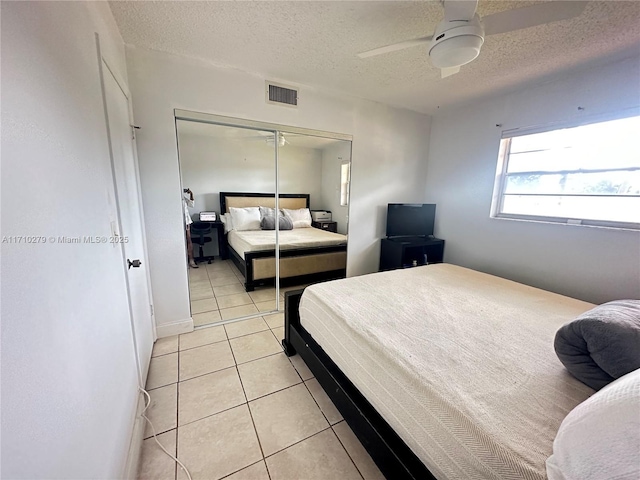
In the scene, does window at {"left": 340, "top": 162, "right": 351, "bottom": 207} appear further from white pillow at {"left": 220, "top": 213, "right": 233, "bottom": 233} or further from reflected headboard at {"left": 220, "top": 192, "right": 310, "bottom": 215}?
white pillow at {"left": 220, "top": 213, "right": 233, "bottom": 233}

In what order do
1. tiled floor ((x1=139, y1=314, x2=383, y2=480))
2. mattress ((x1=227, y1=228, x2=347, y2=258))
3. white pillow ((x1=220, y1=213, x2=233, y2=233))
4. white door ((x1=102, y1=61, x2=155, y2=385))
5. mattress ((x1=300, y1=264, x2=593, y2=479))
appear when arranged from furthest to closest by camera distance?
mattress ((x1=227, y1=228, x2=347, y2=258))
white pillow ((x1=220, y1=213, x2=233, y2=233))
white door ((x1=102, y1=61, x2=155, y2=385))
tiled floor ((x1=139, y1=314, x2=383, y2=480))
mattress ((x1=300, y1=264, x2=593, y2=479))

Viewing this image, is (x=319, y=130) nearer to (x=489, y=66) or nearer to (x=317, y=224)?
(x=317, y=224)

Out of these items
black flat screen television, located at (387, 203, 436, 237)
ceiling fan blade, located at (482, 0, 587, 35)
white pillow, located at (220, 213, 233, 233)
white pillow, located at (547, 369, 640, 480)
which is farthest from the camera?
black flat screen television, located at (387, 203, 436, 237)

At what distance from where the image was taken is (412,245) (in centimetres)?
320

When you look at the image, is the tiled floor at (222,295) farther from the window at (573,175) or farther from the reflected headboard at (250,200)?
the window at (573,175)

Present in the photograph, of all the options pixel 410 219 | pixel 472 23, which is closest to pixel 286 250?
pixel 410 219

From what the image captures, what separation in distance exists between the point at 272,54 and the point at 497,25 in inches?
60.8

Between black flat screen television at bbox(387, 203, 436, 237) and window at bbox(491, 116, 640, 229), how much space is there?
→ 783mm

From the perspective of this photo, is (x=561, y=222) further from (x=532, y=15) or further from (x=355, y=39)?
(x=355, y=39)

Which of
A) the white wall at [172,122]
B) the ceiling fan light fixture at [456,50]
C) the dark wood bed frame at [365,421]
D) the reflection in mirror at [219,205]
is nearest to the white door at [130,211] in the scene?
the white wall at [172,122]

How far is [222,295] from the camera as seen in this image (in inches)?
117

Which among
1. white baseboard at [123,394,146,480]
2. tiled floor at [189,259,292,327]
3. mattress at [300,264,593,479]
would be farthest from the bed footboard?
white baseboard at [123,394,146,480]

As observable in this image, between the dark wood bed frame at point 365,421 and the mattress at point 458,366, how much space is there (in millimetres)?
74

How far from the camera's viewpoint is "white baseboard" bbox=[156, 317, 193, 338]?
2289 millimetres
